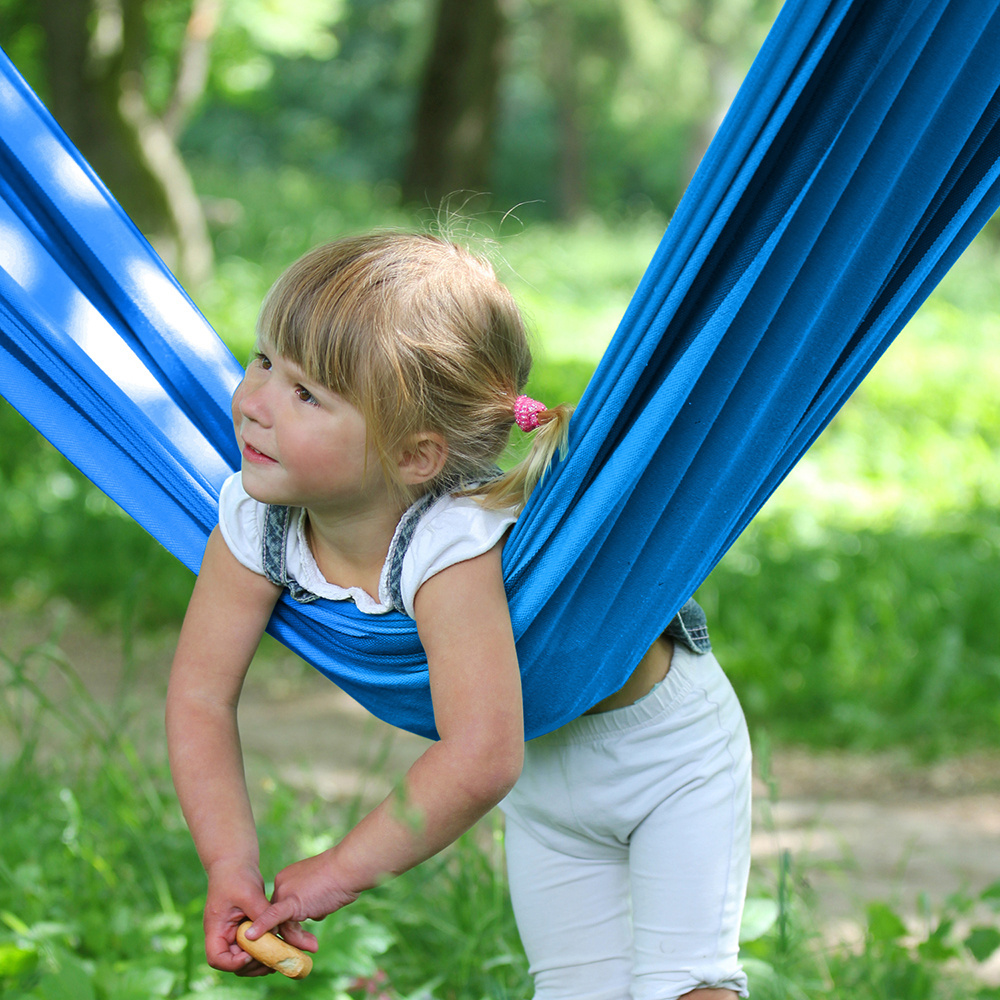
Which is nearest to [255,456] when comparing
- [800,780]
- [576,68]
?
[800,780]

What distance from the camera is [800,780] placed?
2992 mm

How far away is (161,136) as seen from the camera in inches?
276

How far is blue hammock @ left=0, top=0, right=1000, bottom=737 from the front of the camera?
114cm

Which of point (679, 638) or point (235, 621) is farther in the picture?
point (679, 638)

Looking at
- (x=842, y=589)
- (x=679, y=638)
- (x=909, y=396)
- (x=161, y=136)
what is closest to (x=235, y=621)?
(x=679, y=638)

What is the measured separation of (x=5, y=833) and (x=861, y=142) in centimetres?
173

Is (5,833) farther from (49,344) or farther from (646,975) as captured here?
(646,975)

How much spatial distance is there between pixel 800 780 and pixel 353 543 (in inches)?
81.2

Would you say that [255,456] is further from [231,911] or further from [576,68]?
[576,68]

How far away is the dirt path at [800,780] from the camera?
2453 millimetres

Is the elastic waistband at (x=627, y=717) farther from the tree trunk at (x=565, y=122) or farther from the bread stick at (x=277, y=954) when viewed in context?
the tree trunk at (x=565, y=122)

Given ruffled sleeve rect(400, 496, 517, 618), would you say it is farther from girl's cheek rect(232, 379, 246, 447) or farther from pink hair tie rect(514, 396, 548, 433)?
girl's cheek rect(232, 379, 246, 447)

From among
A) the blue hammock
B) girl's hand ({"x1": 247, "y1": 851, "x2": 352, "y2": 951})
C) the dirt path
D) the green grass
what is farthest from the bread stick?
the dirt path

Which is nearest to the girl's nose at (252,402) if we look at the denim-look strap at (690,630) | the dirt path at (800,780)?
the denim-look strap at (690,630)
